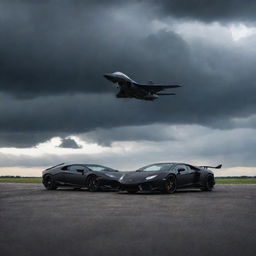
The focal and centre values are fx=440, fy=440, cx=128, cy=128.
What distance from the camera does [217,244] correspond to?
5586 millimetres

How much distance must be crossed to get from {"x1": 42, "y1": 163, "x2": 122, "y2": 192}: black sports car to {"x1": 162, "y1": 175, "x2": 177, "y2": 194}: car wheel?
265cm

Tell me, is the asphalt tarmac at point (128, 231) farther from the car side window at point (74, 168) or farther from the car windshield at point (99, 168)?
the car side window at point (74, 168)

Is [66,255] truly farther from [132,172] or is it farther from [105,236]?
[132,172]

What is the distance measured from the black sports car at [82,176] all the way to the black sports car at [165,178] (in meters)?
1.51

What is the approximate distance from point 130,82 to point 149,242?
146 ft

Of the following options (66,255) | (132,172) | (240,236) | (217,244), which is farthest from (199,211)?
(132,172)

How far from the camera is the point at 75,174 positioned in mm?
18938

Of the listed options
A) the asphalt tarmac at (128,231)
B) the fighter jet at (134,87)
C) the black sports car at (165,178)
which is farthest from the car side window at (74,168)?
the fighter jet at (134,87)

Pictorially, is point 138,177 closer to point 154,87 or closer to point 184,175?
point 184,175

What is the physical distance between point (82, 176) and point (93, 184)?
2.78ft

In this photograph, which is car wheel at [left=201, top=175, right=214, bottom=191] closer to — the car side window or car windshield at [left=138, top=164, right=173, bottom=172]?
car windshield at [left=138, top=164, right=173, bottom=172]

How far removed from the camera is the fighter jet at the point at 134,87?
4806cm

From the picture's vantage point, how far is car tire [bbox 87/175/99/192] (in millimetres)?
17845

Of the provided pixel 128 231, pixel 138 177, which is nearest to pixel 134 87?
pixel 138 177
